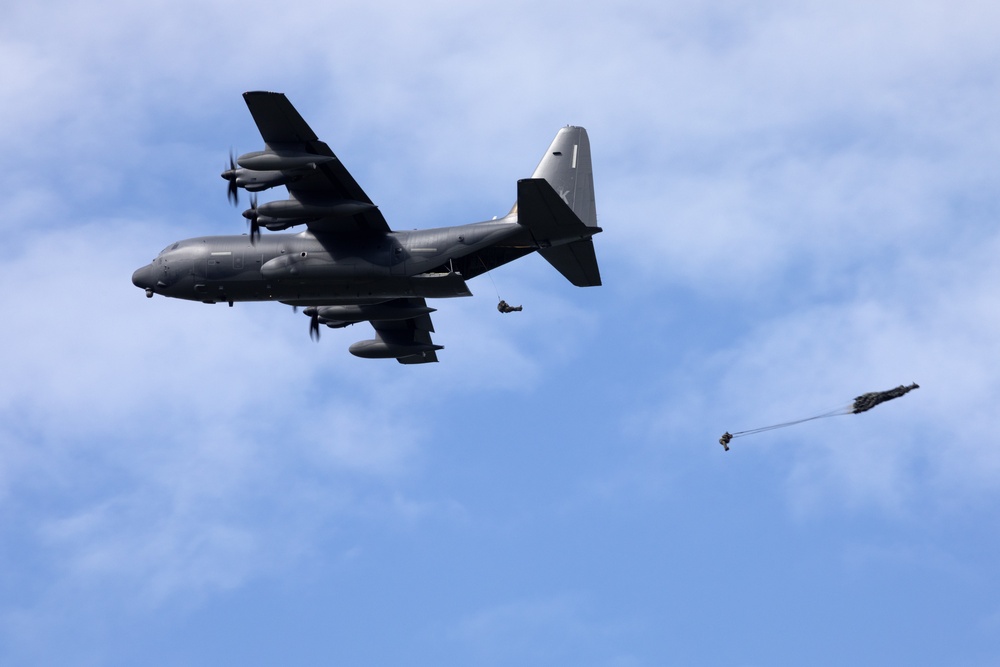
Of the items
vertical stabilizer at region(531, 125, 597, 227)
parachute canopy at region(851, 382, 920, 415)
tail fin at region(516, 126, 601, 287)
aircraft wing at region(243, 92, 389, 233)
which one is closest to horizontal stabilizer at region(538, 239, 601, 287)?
tail fin at region(516, 126, 601, 287)

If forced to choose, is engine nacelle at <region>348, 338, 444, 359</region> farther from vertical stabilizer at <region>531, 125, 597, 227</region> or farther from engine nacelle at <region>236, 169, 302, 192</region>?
engine nacelle at <region>236, 169, 302, 192</region>

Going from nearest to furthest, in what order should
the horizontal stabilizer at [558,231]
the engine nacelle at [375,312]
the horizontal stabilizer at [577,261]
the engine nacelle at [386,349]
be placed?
the horizontal stabilizer at [558,231]
the horizontal stabilizer at [577,261]
the engine nacelle at [375,312]
the engine nacelle at [386,349]

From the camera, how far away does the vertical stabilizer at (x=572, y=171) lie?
52.2 meters

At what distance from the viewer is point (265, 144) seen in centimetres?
4853

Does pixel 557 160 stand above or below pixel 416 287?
above

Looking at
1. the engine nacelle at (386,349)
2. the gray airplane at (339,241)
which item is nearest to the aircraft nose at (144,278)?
the gray airplane at (339,241)

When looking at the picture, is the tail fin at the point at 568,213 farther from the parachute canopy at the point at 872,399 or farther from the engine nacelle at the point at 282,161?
the parachute canopy at the point at 872,399

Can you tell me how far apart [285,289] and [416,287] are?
508 centimetres

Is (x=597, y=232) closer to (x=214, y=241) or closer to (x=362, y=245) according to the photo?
(x=362, y=245)

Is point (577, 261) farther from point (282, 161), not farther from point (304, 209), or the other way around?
point (282, 161)

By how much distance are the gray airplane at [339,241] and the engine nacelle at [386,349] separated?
18.6ft

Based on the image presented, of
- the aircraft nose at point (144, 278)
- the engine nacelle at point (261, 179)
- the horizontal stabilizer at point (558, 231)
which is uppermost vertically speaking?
the aircraft nose at point (144, 278)

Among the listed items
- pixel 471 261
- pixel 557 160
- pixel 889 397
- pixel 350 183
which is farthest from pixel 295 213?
pixel 889 397

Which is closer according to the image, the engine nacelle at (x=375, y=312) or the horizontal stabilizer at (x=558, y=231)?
the horizontal stabilizer at (x=558, y=231)
